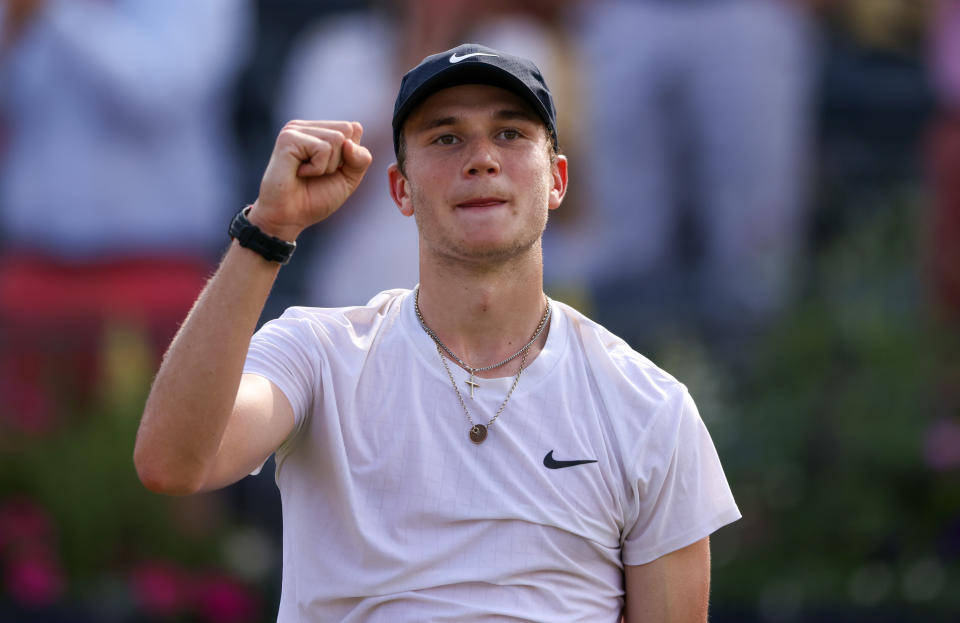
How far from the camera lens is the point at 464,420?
111 inches

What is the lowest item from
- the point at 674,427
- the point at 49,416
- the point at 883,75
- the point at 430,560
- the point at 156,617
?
the point at 156,617

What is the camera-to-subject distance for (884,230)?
284 inches

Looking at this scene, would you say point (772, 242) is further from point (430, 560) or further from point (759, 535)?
point (430, 560)

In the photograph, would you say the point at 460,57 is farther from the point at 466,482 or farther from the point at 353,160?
the point at 466,482

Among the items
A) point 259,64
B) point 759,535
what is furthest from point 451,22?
point 759,535

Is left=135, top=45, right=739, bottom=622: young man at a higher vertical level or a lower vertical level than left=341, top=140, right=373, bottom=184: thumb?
lower

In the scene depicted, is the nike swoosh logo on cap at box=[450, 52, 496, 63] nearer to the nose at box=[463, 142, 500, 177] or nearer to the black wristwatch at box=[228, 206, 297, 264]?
the nose at box=[463, 142, 500, 177]

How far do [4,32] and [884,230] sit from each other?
4885 mm

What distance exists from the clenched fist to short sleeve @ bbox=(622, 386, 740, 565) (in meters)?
0.83

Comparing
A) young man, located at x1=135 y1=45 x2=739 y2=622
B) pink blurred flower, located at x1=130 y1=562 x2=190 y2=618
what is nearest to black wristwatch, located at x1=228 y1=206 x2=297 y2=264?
young man, located at x1=135 y1=45 x2=739 y2=622

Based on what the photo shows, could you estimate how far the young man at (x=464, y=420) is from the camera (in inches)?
105

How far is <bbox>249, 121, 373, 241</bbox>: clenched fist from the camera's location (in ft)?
8.45

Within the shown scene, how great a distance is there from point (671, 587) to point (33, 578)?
427 centimetres

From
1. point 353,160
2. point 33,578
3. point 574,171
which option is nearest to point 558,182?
point 353,160
